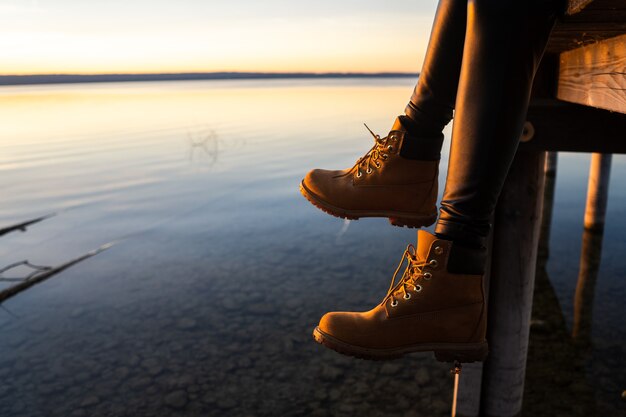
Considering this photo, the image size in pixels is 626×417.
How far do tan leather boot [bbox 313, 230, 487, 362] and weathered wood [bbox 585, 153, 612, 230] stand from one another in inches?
328

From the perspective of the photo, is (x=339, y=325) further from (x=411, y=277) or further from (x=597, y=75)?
(x=597, y=75)

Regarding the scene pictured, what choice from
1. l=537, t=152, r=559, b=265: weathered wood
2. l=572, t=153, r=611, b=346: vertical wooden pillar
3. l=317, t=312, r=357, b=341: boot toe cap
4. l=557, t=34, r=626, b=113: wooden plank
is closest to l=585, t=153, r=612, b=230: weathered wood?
l=572, t=153, r=611, b=346: vertical wooden pillar

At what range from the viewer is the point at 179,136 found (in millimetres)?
30938

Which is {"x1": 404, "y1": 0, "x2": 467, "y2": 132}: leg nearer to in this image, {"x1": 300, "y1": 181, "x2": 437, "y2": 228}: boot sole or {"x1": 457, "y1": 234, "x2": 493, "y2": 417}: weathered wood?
{"x1": 300, "y1": 181, "x2": 437, "y2": 228}: boot sole

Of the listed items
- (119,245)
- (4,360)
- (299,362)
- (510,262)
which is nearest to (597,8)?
(510,262)

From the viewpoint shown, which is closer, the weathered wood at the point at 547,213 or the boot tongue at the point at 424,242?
the boot tongue at the point at 424,242

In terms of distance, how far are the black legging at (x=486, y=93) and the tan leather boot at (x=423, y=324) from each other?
0.85ft

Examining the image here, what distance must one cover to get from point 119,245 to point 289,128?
960 inches

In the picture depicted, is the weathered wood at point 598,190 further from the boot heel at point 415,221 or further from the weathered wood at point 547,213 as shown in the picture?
the boot heel at point 415,221

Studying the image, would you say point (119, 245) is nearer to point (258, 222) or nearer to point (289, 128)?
point (258, 222)

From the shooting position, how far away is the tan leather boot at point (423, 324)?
211cm

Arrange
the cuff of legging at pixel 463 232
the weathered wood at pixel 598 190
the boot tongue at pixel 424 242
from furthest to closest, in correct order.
→ the weathered wood at pixel 598 190 → the boot tongue at pixel 424 242 → the cuff of legging at pixel 463 232

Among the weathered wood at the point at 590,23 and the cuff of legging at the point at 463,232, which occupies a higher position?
the weathered wood at the point at 590,23

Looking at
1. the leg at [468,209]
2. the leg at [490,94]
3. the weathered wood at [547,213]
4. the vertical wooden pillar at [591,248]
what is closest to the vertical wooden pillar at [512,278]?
the leg at [468,209]
